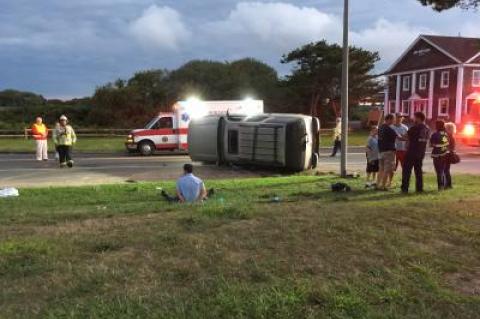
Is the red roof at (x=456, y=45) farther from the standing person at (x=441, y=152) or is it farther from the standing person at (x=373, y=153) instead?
the standing person at (x=441, y=152)

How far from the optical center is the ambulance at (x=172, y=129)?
27.3m

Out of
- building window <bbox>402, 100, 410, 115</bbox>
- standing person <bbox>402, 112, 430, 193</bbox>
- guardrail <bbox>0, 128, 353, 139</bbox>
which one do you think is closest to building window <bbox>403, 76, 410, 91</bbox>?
building window <bbox>402, 100, 410, 115</bbox>

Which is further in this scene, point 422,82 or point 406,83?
point 406,83

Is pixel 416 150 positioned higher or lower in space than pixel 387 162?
higher

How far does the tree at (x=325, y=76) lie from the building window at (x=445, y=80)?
23.5 ft

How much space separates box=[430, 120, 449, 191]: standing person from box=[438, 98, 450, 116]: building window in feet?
143

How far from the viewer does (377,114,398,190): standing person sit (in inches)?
473

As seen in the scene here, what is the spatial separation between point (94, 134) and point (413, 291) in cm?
4061

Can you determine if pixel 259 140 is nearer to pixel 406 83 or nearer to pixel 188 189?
Result: pixel 188 189

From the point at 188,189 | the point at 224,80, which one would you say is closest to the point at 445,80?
the point at 224,80

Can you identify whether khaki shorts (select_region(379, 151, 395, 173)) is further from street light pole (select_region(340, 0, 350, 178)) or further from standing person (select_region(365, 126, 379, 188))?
street light pole (select_region(340, 0, 350, 178))

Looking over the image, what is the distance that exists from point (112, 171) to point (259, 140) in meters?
5.03

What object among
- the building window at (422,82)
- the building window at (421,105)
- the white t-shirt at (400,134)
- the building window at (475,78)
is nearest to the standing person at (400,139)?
the white t-shirt at (400,134)

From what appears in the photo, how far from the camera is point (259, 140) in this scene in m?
18.2
